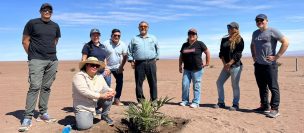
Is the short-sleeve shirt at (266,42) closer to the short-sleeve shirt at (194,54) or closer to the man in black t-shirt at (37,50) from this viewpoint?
the short-sleeve shirt at (194,54)

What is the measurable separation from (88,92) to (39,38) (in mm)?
1375

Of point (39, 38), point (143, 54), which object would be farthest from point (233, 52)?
point (39, 38)

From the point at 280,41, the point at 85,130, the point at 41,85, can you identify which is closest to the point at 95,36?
the point at 41,85

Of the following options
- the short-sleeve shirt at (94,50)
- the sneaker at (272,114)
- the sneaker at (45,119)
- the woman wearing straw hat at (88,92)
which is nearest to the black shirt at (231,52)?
the sneaker at (272,114)

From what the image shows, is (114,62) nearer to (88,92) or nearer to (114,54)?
(114,54)

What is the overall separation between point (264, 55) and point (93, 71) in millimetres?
3252

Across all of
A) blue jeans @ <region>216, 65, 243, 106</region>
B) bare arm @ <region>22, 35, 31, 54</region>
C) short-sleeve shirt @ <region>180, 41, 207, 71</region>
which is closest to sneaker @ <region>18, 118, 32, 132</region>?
bare arm @ <region>22, 35, 31, 54</region>

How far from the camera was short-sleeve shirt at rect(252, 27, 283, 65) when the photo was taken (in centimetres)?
707

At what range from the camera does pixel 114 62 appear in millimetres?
8031

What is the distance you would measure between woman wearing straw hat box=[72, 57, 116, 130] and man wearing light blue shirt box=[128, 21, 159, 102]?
4.93 ft

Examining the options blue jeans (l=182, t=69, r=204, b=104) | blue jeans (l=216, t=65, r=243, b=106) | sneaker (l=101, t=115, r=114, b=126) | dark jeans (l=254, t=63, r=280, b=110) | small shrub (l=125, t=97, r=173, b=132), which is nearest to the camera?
small shrub (l=125, t=97, r=173, b=132)

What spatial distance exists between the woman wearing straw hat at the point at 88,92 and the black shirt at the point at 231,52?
2658mm

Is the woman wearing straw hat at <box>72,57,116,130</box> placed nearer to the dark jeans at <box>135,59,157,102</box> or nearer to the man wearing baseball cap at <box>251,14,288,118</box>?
the dark jeans at <box>135,59,157,102</box>

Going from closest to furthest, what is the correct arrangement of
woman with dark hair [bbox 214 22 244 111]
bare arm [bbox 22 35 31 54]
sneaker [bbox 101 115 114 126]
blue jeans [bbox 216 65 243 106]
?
bare arm [bbox 22 35 31 54]
sneaker [bbox 101 115 114 126]
woman with dark hair [bbox 214 22 244 111]
blue jeans [bbox 216 65 243 106]
